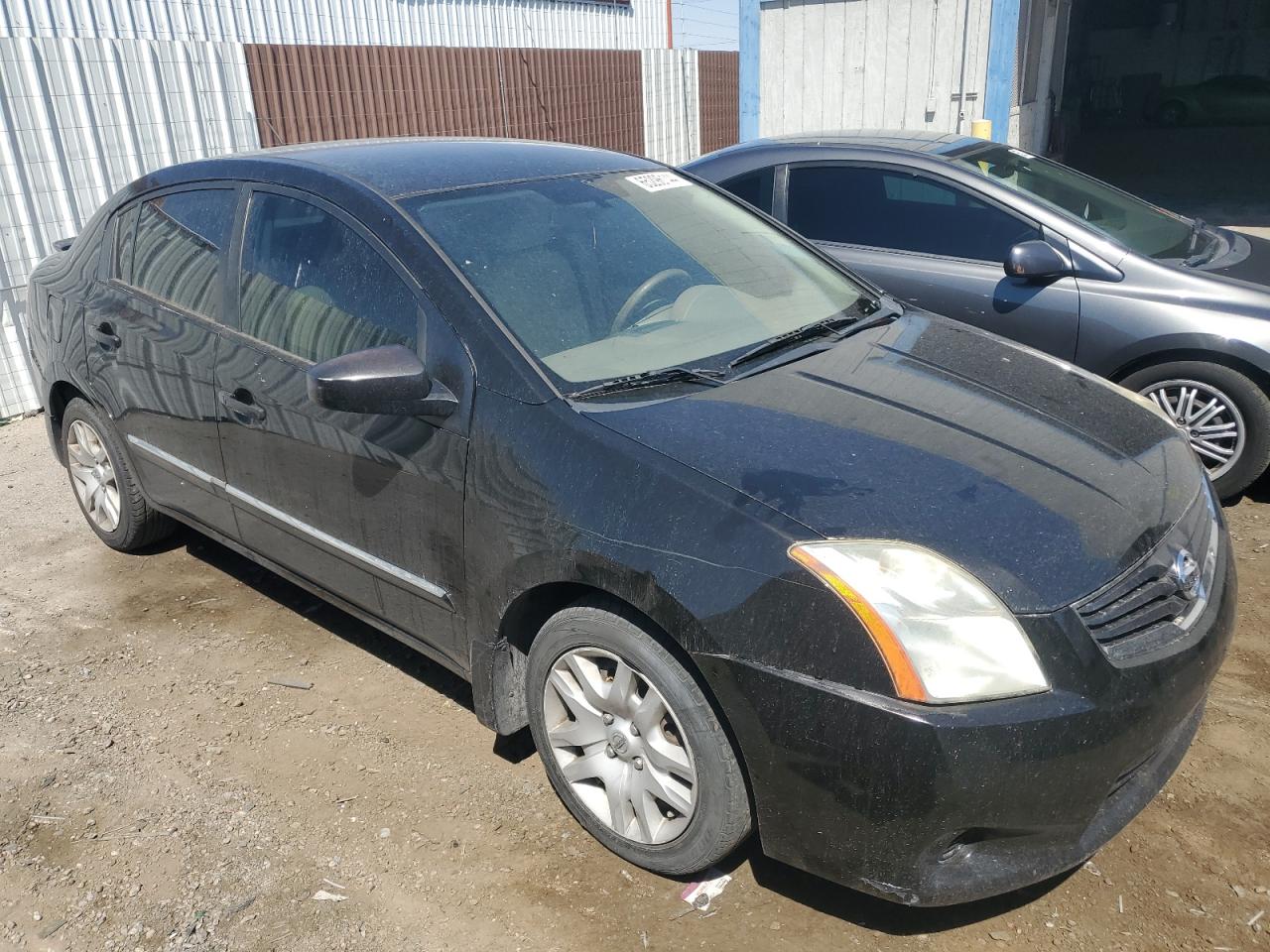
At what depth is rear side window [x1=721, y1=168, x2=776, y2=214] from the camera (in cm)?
541

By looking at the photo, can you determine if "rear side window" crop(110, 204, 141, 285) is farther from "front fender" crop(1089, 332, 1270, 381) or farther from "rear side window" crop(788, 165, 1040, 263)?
"front fender" crop(1089, 332, 1270, 381)

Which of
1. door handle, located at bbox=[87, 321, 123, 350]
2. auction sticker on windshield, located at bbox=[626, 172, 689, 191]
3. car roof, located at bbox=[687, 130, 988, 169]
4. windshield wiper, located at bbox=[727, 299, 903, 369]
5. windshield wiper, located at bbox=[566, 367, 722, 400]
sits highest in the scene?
auction sticker on windshield, located at bbox=[626, 172, 689, 191]

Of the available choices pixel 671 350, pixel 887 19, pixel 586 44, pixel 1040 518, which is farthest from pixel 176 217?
pixel 586 44

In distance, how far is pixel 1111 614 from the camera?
87.7 inches

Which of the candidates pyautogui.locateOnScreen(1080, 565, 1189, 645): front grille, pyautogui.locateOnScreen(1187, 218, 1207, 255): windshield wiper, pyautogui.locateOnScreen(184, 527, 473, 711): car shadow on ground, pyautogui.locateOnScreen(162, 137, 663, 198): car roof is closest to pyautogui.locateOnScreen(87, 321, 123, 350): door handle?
pyautogui.locateOnScreen(162, 137, 663, 198): car roof

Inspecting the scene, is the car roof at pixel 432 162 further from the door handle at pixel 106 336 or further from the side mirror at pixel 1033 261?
the side mirror at pixel 1033 261

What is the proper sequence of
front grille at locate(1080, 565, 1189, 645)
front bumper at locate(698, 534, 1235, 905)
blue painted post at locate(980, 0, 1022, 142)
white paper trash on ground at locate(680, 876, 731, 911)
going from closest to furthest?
front bumper at locate(698, 534, 1235, 905) < front grille at locate(1080, 565, 1189, 645) < white paper trash on ground at locate(680, 876, 731, 911) < blue painted post at locate(980, 0, 1022, 142)

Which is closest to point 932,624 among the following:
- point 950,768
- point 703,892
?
point 950,768

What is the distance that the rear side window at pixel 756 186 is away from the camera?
541 centimetres

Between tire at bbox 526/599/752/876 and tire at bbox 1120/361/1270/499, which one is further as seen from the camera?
tire at bbox 1120/361/1270/499

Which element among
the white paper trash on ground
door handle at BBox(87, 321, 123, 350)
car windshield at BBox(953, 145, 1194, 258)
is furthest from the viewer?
car windshield at BBox(953, 145, 1194, 258)

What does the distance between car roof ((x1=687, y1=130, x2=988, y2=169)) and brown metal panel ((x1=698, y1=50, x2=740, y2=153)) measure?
10814 millimetres

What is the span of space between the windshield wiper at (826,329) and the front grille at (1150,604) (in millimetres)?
1148

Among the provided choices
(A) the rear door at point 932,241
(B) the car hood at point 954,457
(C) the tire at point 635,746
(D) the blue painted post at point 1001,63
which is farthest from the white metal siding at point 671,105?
(C) the tire at point 635,746
